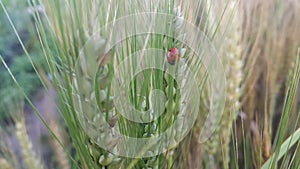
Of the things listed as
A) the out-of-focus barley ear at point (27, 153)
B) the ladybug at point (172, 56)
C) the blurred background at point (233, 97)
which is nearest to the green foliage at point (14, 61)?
the blurred background at point (233, 97)

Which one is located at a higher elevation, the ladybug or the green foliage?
the ladybug

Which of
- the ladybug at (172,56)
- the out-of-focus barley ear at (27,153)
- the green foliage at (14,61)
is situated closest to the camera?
the ladybug at (172,56)

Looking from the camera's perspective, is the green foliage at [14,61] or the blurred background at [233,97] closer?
the blurred background at [233,97]

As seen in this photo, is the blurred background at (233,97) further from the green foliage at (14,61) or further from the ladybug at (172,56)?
the ladybug at (172,56)

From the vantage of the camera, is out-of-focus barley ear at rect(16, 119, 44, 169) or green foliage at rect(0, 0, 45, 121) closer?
out-of-focus barley ear at rect(16, 119, 44, 169)

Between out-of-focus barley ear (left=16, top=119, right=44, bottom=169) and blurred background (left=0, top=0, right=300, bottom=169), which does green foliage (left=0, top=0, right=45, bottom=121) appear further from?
out-of-focus barley ear (left=16, top=119, right=44, bottom=169)

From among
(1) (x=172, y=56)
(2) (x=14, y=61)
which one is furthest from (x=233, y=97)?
(2) (x=14, y=61)

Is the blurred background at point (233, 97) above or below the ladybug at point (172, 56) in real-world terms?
below

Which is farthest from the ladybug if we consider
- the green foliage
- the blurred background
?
the green foliage

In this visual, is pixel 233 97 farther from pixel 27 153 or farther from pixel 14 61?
pixel 14 61

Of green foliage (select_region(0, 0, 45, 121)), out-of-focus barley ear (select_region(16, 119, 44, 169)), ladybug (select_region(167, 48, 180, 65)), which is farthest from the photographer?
green foliage (select_region(0, 0, 45, 121))

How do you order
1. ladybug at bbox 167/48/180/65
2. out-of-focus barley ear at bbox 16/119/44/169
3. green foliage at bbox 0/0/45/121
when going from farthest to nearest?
green foliage at bbox 0/0/45/121, out-of-focus barley ear at bbox 16/119/44/169, ladybug at bbox 167/48/180/65
